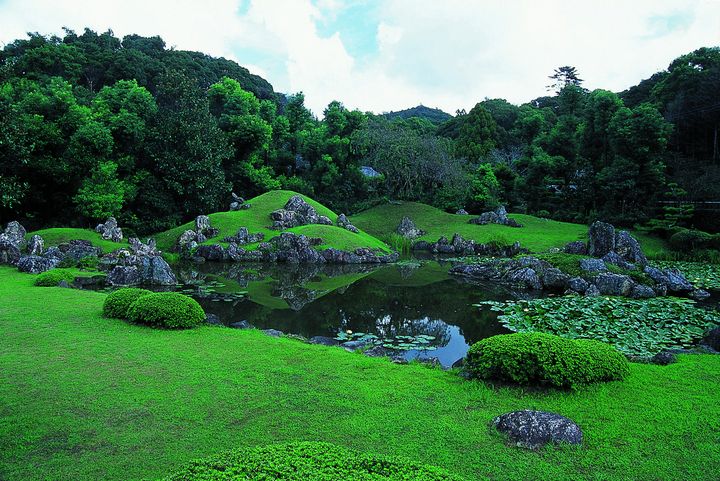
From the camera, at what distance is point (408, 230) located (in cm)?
4325

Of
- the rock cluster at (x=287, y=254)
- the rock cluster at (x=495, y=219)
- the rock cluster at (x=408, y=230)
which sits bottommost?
the rock cluster at (x=287, y=254)

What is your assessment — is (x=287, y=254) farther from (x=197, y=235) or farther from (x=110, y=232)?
(x=110, y=232)

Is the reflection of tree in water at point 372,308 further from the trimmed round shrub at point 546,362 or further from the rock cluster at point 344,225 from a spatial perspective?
the rock cluster at point 344,225

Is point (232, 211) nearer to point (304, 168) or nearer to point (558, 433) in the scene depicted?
point (304, 168)

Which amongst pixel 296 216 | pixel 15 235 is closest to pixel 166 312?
pixel 15 235

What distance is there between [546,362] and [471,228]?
116 ft

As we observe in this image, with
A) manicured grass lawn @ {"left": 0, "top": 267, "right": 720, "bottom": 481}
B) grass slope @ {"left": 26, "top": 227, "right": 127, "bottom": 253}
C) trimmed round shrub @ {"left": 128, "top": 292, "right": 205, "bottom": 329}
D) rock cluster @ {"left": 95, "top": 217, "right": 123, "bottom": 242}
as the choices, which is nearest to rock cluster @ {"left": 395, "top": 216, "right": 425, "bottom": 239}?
grass slope @ {"left": 26, "top": 227, "right": 127, "bottom": 253}

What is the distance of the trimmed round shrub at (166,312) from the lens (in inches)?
462

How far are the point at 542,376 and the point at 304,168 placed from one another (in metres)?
49.3

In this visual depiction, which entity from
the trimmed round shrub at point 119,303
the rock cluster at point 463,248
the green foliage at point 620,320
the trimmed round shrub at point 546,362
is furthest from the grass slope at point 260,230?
the trimmed round shrub at point 546,362

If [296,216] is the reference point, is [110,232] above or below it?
below

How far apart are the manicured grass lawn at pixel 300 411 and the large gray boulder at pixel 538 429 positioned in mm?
166

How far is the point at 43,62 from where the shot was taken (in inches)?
2195

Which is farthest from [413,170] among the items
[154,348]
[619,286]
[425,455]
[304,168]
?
[425,455]
